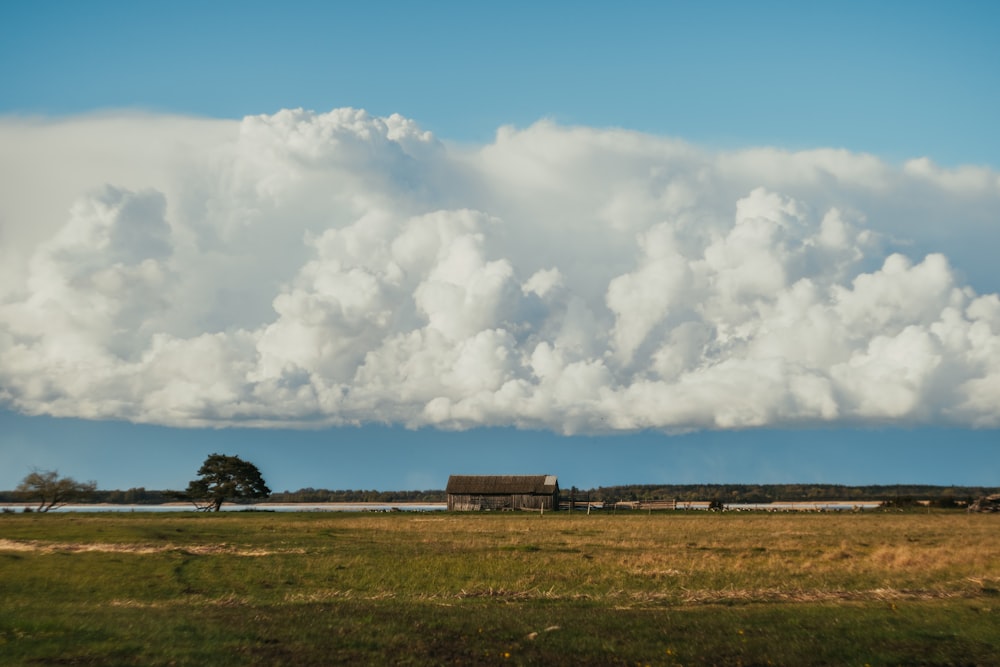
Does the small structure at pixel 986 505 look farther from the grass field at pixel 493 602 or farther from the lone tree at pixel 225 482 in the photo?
the lone tree at pixel 225 482

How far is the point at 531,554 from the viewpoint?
4153 centimetres

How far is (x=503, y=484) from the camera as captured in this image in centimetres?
12825

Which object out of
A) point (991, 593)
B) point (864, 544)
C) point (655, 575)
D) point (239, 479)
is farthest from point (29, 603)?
point (239, 479)

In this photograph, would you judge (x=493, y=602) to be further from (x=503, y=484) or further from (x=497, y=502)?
(x=503, y=484)

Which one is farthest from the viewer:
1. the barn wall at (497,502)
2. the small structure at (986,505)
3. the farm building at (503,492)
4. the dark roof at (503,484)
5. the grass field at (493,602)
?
the dark roof at (503,484)

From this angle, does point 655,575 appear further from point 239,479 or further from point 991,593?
point 239,479

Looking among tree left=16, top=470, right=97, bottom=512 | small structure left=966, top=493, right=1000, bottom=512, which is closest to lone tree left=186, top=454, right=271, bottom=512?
tree left=16, top=470, right=97, bottom=512

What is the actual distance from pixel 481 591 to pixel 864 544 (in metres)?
28.6

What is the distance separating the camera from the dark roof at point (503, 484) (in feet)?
413

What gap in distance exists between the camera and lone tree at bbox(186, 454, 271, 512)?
406 ft

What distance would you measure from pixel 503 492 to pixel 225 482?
43.9m

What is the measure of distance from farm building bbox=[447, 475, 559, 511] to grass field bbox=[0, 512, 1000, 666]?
7631 cm

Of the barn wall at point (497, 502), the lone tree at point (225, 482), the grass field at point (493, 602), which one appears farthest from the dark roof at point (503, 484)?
the grass field at point (493, 602)

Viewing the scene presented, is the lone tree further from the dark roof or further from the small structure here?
the small structure
